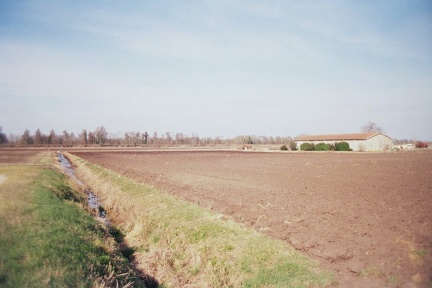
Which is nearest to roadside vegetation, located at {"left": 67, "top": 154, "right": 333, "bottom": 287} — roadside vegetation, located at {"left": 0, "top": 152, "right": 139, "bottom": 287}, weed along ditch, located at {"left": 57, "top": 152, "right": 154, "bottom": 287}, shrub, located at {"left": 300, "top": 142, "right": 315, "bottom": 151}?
weed along ditch, located at {"left": 57, "top": 152, "right": 154, "bottom": 287}

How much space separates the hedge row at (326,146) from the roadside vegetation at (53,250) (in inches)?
2893

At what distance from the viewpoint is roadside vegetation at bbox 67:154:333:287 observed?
8984 millimetres

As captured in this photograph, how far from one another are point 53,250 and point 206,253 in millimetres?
5264

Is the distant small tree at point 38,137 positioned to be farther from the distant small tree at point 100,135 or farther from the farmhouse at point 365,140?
the farmhouse at point 365,140

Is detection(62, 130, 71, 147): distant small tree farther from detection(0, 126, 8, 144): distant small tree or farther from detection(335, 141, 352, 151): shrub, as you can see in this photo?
detection(335, 141, 352, 151): shrub

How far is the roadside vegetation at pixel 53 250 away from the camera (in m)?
7.51

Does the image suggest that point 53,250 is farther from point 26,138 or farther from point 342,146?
point 26,138

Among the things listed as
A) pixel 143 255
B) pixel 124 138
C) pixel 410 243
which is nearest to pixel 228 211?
pixel 143 255

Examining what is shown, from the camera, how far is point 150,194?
20.0m

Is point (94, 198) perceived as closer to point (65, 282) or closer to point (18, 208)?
point (18, 208)

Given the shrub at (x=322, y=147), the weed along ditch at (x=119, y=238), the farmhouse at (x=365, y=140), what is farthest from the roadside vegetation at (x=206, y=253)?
the farmhouse at (x=365, y=140)

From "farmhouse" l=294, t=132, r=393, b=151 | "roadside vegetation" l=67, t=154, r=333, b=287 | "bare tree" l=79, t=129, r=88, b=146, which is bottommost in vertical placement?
"roadside vegetation" l=67, t=154, r=333, b=287

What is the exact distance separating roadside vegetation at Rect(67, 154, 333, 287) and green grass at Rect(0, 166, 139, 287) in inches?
61.6

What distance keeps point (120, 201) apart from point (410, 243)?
1722 centimetres
